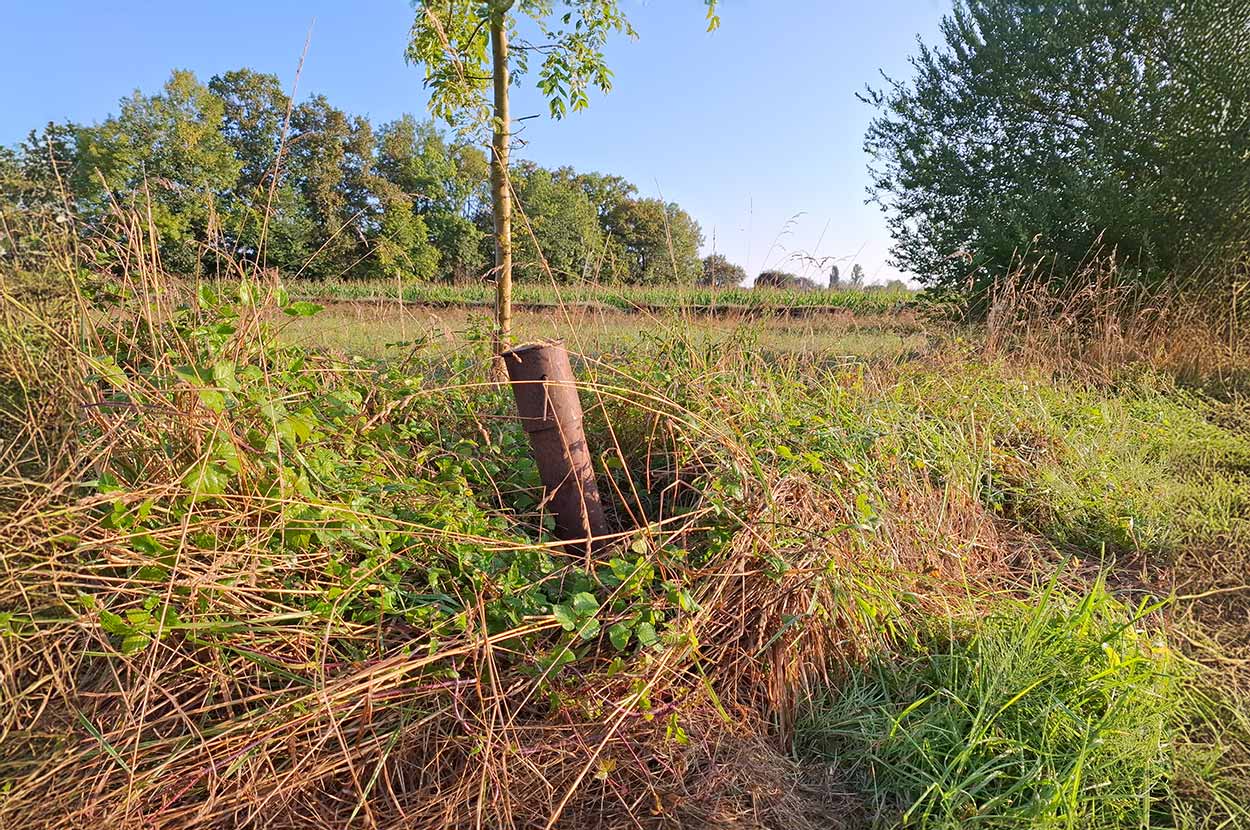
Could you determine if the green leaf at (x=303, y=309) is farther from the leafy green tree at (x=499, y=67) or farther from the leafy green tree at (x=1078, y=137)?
the leafy green tree at (x=1078, y=137)

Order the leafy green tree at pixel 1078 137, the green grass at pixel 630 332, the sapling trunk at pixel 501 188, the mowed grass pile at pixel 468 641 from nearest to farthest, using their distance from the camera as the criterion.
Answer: the mowed grass pile at pixel 468 641 → the green grass at pixel 630 332 → the sapling trunk at pixel 501 188 → the leafy green tree at pixel 1078 137

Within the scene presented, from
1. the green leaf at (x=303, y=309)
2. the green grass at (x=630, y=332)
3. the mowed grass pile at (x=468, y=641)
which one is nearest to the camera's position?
the mowed grass pile at (x=468, y=641)

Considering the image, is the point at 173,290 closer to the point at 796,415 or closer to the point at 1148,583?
the point at 796,415

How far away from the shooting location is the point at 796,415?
255 cm

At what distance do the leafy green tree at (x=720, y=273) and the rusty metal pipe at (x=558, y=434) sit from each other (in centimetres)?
168

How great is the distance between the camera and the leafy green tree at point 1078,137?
6.21 meters

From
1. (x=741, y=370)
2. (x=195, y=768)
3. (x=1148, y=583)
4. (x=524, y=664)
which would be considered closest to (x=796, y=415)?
(x=741, y=370)

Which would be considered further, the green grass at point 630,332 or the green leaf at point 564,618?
the green grass at point 630,332

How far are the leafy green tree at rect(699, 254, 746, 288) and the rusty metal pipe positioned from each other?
5.52 ft

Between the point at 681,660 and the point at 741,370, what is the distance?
55.9 inches

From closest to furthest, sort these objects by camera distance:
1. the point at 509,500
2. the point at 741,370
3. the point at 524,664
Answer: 1. the point at 524,664
2. the point at 509,500
3. the point at 741,370

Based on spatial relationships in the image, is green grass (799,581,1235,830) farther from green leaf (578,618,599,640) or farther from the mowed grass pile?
green leaf (578,618,599,640)


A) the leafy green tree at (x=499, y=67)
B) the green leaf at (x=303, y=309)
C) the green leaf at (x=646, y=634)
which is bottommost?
the green leaf at (x=646, y=634)

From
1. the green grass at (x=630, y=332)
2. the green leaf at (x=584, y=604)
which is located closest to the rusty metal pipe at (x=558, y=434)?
the green grass at (x=630, y=332)
